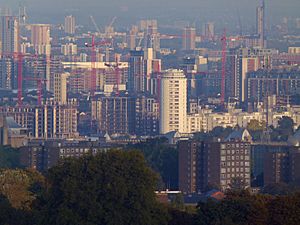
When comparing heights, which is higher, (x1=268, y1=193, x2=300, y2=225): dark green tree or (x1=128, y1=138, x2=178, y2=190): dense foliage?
(x1=268, y1=193, x2=300, y2=225): dark green tree

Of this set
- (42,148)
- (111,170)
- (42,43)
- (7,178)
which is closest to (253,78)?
(42,43)

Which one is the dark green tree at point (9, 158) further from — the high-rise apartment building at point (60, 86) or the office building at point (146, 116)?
the high-rise apartment building at point (60, 86)

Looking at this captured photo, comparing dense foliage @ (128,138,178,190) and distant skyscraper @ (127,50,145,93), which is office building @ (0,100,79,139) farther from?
dense foliage @ (128,138,178,190)

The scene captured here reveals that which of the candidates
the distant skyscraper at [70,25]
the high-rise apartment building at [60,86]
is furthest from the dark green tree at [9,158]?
the distant skyscraper at [70,25]

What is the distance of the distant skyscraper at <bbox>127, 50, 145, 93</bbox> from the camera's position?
2291 inches

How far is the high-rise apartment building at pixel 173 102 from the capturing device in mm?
45875

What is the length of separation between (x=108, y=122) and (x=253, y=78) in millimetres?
10045

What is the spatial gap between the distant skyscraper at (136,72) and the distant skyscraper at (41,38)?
7881 mm

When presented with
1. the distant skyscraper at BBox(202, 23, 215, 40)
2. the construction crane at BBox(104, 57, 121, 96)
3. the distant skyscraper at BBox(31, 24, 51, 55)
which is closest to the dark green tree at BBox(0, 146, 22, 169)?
the construction crane at BBox(104, 57, 121, 96)

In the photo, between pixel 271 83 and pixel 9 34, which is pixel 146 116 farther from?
pixel 9 34

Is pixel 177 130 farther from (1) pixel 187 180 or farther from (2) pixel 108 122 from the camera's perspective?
(1) pixel 187 180

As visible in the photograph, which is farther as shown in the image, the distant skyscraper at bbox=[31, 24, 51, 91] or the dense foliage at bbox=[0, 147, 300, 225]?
the distant skyscraper at bbox=[31, 24, 51, 91]

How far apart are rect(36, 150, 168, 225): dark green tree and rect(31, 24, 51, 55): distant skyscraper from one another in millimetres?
50280

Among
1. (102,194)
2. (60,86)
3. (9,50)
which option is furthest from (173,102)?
(102,194)
